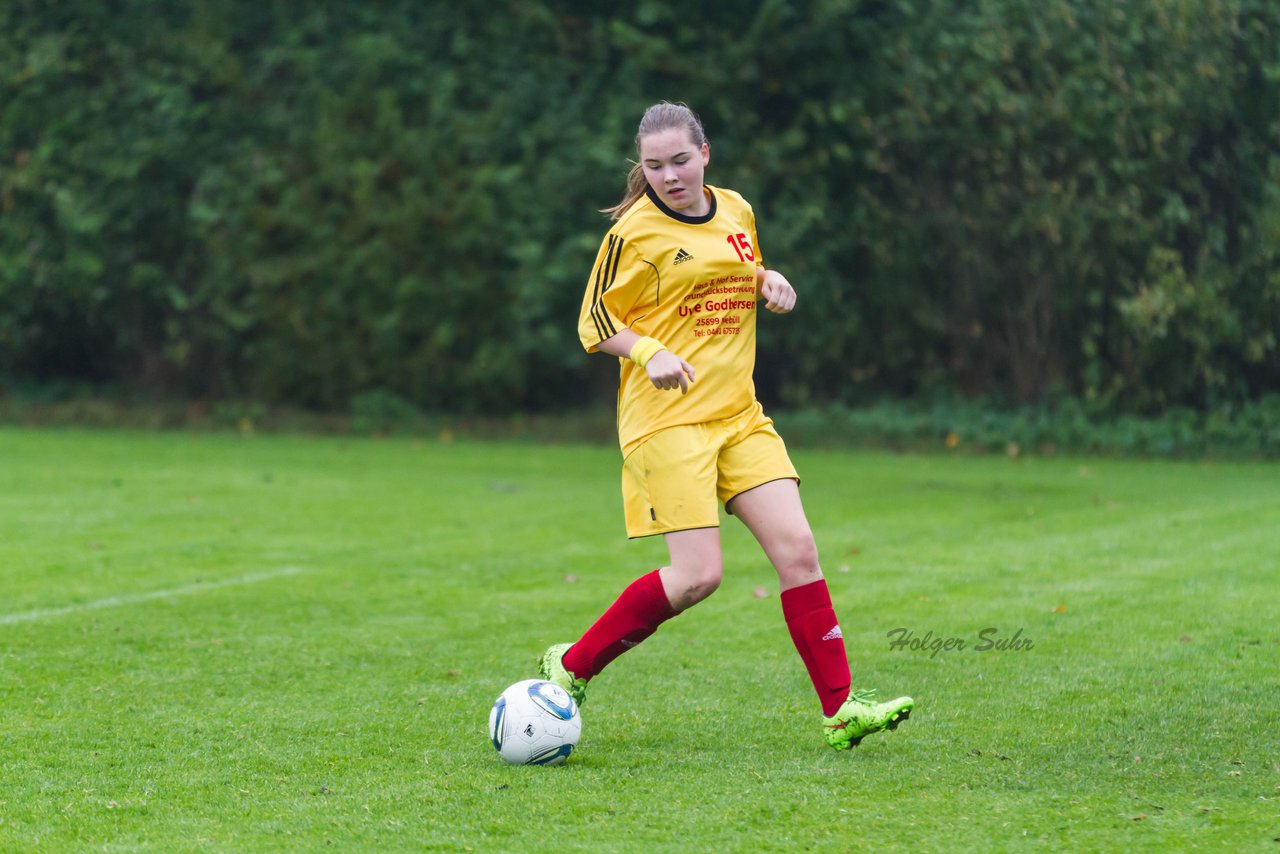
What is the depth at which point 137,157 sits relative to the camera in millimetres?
18922

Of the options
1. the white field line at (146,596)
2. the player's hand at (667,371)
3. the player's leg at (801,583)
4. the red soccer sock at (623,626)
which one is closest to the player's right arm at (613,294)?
the player's hand at (667,371)

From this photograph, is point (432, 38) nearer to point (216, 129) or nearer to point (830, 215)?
point (216, 129)

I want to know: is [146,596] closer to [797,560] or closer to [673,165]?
[797,560]

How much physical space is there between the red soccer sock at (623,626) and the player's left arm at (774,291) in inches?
37.4

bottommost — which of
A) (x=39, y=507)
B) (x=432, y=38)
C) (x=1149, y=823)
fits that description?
(x=39, y=507)

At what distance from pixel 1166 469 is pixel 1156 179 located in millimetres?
3180

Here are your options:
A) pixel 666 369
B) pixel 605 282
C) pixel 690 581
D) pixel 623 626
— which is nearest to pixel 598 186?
pixel 605 282

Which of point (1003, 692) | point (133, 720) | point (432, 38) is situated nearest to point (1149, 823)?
point (1003, 692)

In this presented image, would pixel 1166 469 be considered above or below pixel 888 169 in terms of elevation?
below

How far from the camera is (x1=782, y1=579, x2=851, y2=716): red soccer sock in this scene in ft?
17.7

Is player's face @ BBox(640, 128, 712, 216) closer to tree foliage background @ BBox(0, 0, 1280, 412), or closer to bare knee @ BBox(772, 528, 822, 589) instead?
bare knee @ BBox(772, 528, 822, 589)

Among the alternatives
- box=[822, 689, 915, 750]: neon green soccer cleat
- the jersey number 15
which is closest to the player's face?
the jersey number 15

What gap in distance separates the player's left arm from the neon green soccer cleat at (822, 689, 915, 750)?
4.15ft

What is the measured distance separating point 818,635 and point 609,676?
1.44m
